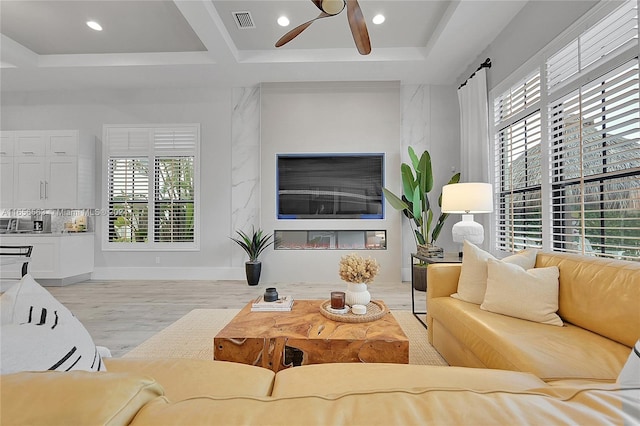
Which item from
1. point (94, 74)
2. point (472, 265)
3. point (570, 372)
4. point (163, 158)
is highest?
point (94, 74)

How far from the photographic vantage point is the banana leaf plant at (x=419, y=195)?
4051mm

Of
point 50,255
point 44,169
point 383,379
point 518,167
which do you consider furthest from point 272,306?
point 44,169

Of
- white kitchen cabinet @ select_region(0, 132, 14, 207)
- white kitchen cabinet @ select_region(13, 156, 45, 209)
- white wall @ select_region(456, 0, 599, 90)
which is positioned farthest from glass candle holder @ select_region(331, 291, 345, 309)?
white kitchen cabinet @ select_region(0, 132, 14, 207)

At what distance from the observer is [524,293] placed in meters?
1.73

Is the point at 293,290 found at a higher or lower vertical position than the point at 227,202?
lower

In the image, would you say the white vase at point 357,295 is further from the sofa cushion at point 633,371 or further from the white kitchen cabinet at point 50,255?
the white kitchen cabinet at point 50,255

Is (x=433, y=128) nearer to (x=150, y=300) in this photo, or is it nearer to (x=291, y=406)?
(x=150, y=300)

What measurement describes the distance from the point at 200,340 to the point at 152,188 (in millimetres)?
3202

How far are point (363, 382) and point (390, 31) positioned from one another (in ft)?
12.7

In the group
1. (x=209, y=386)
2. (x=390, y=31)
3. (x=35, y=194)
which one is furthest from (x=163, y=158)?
(x=209, y=386)

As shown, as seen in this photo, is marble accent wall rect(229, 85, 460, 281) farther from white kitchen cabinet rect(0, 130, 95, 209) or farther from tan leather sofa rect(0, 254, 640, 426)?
tan leather sofa rect(0, 254, 640, 426)

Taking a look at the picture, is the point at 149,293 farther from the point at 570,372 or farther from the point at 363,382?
the point at 570,372

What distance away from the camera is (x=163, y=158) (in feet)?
15.6

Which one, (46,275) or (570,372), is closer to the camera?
(570,372)
